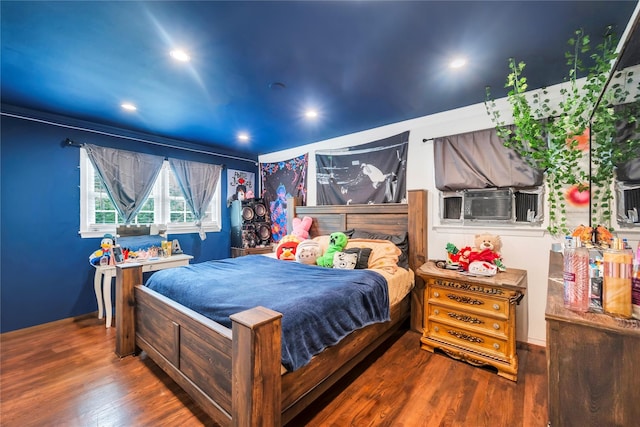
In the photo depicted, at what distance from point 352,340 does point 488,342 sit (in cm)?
112

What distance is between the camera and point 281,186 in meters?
4.71

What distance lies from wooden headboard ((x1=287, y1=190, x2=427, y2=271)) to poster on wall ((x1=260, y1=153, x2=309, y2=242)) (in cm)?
44

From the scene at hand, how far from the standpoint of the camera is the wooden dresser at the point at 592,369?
2.86 ft

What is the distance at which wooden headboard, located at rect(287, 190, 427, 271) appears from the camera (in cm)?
290

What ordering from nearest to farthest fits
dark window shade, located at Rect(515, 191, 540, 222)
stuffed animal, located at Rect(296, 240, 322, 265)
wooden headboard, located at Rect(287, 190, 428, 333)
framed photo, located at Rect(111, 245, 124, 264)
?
dark window shade, located at Rect(515, 191, 540, 222), wooden headboard, located at Rect(287, 190, 428, 333), stuffed animal, located at Rect(296, 240, 322, 265), framed photo, located at Rect(111, 245, 124, 264)

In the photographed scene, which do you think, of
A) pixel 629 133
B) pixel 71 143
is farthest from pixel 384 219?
pixel 71 143

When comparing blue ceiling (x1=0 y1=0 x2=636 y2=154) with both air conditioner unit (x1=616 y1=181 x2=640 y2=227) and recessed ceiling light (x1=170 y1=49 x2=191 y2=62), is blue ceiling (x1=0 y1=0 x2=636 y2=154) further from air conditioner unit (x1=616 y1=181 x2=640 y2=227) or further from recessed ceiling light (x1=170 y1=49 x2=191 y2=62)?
air conditioner unit (x1=616 y1=181 x2=640 y2=227)

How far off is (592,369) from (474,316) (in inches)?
51.8

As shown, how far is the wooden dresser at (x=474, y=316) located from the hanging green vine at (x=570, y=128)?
807mm

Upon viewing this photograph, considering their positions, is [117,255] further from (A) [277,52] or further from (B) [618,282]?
(B) [618,282]

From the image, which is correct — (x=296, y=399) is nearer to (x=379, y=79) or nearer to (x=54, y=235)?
(x=379, y=79)

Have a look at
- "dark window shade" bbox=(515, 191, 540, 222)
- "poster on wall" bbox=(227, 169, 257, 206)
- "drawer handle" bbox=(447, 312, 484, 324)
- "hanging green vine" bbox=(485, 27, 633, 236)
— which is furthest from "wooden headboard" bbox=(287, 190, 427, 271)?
"poster on wall" bbox=(227, 169, 257, 206)

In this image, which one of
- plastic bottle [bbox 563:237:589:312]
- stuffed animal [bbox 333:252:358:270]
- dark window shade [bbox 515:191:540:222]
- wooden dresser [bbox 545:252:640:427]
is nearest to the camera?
wooden dresser [bbox 545:252:640:427]

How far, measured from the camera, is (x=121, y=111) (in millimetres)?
2838
